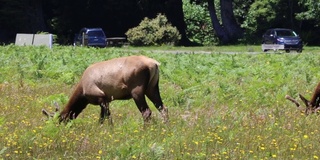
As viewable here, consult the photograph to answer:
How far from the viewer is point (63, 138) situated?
10.6 meters

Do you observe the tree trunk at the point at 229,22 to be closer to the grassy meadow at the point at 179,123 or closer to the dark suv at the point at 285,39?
the dark suv at the point at 285,39

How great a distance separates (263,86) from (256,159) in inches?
349

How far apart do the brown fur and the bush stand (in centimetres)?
4136

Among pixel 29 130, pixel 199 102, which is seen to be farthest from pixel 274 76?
pixel 29 130

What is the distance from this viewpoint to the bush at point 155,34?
5484 cm

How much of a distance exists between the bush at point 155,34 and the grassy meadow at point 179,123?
3268 cm

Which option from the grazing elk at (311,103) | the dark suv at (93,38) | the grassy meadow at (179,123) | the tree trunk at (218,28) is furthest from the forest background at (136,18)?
the grazing elk at (311,103)

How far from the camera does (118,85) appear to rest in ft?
42.9

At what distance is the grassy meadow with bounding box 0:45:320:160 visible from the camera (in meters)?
9.95

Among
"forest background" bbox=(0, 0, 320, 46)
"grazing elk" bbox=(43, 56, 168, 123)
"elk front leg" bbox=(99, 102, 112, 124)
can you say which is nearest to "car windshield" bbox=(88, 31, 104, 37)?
"forest background" bbox=(0, 0, 320, 46)

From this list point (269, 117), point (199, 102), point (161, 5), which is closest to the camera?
point (269, 117)

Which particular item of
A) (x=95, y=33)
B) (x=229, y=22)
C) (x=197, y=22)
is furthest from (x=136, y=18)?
(x=95, y=33)

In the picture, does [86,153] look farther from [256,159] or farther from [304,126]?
[304,126]

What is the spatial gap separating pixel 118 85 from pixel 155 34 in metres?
41.9
